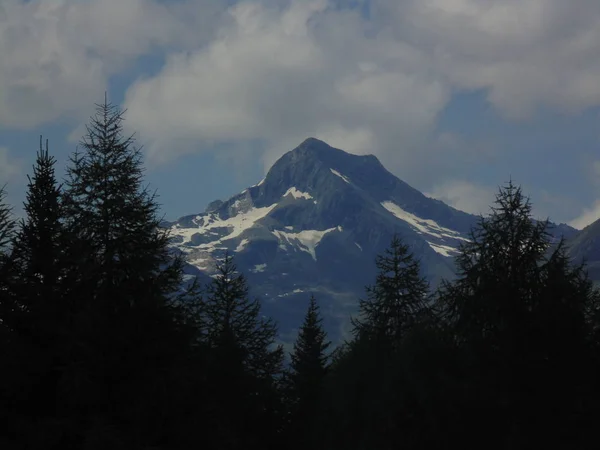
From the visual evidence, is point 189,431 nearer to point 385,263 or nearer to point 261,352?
point 385,263

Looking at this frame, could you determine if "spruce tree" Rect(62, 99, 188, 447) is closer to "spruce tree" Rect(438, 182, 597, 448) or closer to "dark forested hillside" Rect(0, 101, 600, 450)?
"dark forested hillside" Rect(0, 101, 600, 450)

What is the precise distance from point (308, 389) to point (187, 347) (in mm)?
37728

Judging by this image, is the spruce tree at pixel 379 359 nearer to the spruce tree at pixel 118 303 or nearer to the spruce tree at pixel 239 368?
the spruce tree at pixel 239 368

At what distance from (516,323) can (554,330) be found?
120cm

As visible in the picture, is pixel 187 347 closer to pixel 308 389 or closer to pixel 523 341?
pixel 523 341

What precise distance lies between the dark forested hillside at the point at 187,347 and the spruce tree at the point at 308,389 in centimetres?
1177

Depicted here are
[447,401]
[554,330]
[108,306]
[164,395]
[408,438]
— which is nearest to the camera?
[164,395]

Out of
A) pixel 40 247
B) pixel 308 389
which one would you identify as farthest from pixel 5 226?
pixel 308 389

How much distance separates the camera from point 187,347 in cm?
1967

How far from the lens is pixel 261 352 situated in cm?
5106

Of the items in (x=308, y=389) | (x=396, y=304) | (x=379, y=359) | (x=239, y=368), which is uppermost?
(x=396, y=304)

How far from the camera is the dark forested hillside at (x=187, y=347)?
18188mm

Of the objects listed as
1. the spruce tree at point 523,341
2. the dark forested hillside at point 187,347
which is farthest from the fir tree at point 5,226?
the spruce tree at point 523,341

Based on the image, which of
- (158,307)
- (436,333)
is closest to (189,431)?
(158,307)
